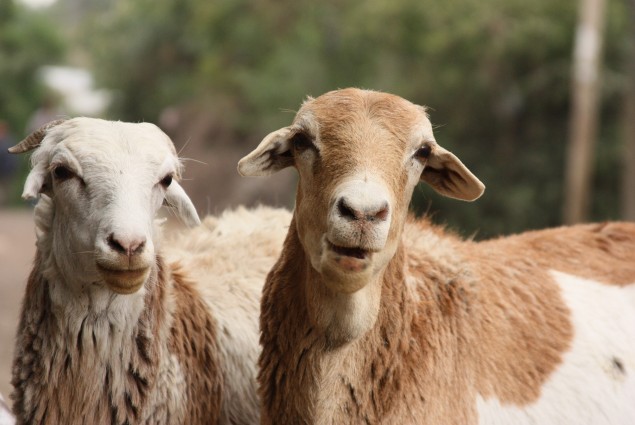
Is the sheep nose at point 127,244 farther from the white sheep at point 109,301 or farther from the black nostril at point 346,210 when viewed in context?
the black nostril at point 346,210

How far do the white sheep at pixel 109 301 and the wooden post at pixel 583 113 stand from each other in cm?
1247

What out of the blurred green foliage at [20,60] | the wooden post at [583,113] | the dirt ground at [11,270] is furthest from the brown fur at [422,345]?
the blurred green foliage at [20,60]

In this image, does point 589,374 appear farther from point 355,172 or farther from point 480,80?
point 480,80

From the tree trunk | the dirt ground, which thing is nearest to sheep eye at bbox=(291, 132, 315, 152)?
the dirt ground

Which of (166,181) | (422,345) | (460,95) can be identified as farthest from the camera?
(460,95)

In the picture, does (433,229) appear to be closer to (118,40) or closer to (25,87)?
(118,40)

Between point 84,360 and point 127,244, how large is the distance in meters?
0.85

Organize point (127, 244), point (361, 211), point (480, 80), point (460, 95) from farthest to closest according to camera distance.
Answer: point (460, 95), point (480, 80), point (127, 244), point (361, 211)

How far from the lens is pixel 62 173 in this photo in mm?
4941

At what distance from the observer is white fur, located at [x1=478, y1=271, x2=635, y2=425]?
5.04 meters

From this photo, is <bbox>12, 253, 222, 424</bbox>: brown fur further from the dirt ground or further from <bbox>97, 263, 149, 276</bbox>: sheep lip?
the dirt ground

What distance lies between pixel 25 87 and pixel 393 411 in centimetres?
3468

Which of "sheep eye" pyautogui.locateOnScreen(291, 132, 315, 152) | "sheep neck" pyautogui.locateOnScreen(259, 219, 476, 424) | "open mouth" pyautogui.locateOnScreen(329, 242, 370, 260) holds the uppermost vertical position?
"sheep eye" pyautogui.locateOnScreen(291, 132, 315, 152)

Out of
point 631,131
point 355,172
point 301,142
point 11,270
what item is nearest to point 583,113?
point 631,131
